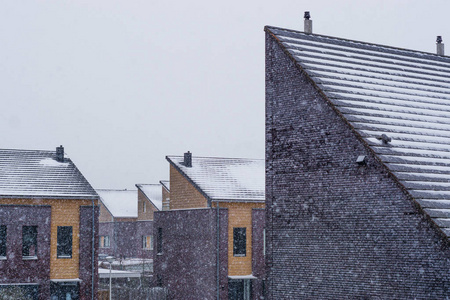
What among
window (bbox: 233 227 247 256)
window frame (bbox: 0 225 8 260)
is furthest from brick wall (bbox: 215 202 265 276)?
window frame (bbox: 0 225 8 260)

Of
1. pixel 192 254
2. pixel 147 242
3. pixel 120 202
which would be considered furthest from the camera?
pixel 120 202

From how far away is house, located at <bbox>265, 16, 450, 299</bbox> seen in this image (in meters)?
11.2

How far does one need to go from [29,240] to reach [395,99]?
59.4 ft

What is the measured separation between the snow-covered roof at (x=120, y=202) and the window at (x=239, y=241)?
94.8 ft

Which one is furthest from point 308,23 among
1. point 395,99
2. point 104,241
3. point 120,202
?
point 120,202

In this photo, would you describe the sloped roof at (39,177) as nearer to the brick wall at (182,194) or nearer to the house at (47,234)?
the house at (47,234)

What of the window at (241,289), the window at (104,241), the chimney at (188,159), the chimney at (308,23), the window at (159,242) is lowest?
the window at (241,289)

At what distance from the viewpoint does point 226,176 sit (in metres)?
31.3

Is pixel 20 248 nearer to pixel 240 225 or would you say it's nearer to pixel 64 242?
pixel 64 242

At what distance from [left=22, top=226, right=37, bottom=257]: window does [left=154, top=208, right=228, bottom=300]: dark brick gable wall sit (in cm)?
702

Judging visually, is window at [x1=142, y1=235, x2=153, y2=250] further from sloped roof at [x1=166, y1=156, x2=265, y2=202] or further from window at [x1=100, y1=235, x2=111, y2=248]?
sloped roof at [x1=166, y1=156, x2=265, y2=202]


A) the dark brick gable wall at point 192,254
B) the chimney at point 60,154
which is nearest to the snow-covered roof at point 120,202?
the dark brick gable wall at point 192,254

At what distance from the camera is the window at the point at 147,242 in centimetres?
4955

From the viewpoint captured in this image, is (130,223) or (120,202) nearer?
(130,223)
